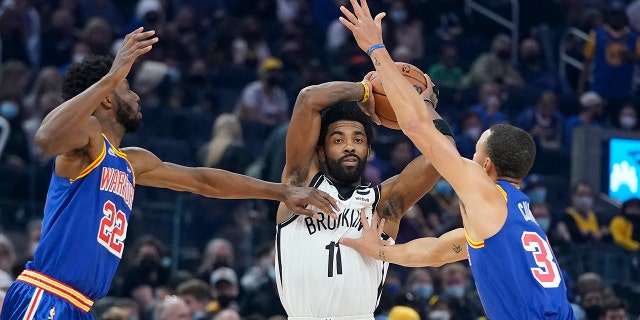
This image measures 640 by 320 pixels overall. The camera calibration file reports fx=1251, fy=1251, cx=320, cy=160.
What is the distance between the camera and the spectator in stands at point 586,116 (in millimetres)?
17328

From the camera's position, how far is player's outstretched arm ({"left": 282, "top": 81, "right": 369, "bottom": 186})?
7.85 metres

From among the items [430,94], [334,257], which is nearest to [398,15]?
[430,94]

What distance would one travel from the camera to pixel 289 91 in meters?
16.8

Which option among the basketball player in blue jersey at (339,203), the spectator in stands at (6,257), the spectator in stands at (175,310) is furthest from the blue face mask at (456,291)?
the basketball player in blue jersey at (339,203)

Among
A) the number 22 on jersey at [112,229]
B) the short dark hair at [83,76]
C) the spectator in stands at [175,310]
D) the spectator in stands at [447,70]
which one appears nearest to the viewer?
the number 22 on jersey at [112,229]

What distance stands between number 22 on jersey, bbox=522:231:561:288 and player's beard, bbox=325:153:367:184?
4.62 feet

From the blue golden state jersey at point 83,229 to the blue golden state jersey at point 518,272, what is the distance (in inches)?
83.4

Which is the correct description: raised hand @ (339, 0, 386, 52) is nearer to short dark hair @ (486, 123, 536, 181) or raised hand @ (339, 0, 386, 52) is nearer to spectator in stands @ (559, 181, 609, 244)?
short dark hair @ (486, 123, 536, 181)

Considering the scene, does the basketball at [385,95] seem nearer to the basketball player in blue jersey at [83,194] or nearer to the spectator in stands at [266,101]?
the basketball player in blue jersey at [83,194]

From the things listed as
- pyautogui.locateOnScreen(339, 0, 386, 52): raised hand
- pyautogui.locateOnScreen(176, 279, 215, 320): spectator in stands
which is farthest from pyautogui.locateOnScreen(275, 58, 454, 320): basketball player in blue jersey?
pyautogui.locateOnScreen(176, 279, 215, 320): spectator in stands

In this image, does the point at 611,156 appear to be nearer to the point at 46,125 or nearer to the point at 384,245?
the point at 384,245

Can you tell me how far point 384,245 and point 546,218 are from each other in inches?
274

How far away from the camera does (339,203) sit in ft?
26.0

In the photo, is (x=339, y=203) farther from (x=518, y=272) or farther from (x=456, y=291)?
(x=456, y=291)
